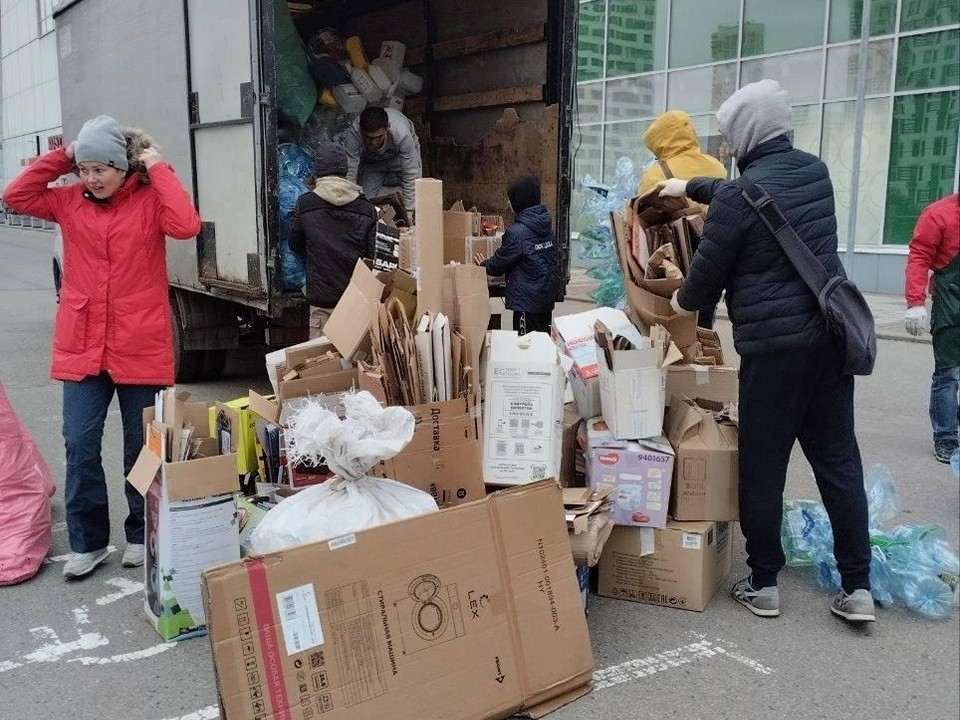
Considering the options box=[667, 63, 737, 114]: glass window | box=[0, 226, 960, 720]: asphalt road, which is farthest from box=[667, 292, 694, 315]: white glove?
box=[667, 63, 737, 114]: glass window

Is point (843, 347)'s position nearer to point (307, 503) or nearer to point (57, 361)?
Answer: point (307, 503)

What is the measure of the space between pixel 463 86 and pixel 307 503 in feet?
16.6

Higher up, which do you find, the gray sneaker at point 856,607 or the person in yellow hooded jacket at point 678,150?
the person in yellow hooded jacket at point 678,150

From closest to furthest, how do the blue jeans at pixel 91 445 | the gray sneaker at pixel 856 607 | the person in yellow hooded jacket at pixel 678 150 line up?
the gray sneaker at pixel 856 607, the blue jeans at pixel 91 445, the person in yellow hooded jacket at pixel 678 150

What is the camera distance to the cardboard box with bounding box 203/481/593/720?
2.18m

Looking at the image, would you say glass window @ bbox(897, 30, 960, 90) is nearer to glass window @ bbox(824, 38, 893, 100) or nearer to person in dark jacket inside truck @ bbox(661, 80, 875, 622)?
glass window @ bbox(824, 38, 893, 100)

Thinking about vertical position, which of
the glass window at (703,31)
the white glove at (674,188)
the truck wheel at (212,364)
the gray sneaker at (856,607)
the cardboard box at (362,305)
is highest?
the glass window at (703,31)

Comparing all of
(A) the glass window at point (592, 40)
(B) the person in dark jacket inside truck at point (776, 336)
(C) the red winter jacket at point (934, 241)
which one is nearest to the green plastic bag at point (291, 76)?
(B) the person in dark jacket inside truck at point (776, 336)

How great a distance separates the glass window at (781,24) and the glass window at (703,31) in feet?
0.86

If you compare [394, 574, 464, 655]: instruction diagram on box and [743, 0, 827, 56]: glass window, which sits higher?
[743, 0, 827, 56]: glass window

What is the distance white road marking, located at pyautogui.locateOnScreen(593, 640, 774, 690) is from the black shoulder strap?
1218 mm

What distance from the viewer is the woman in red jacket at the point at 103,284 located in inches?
134

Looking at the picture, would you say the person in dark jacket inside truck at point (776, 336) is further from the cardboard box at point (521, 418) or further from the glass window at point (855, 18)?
the glass window at point (855, 18)

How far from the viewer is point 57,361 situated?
345 cm
